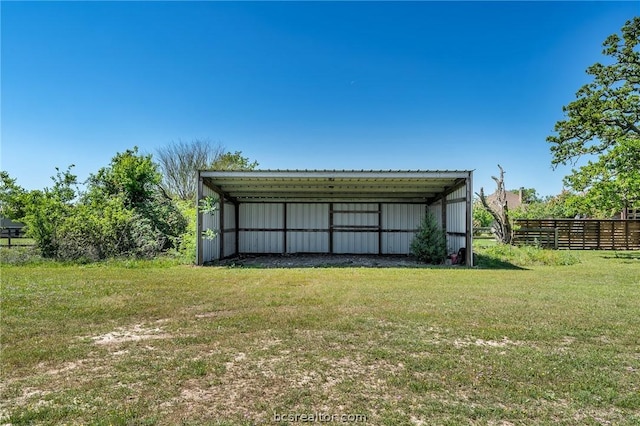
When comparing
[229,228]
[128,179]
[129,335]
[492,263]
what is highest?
[128,179]

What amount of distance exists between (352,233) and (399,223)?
199cm

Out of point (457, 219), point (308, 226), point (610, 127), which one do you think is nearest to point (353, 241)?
point (308, 226)

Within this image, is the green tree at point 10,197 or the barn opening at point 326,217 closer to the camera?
the green tree at point 10,197

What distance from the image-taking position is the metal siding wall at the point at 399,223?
1538cm

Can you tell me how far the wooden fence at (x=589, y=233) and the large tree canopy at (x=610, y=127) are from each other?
10.5 ft

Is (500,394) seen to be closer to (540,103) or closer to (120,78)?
(120,78)

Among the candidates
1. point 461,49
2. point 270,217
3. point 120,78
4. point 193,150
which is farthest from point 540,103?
point 193,150

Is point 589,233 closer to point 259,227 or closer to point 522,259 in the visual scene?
point 522,259

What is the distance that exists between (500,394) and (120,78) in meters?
14.2

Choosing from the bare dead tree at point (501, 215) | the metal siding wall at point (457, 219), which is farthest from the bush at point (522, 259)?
the bare dead tree at point (501, 215)

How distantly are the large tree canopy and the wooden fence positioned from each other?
3.19 m

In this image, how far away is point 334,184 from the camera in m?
12.5

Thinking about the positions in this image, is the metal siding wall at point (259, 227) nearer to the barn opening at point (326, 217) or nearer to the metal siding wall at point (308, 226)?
the barn opening at point (326, 217)
